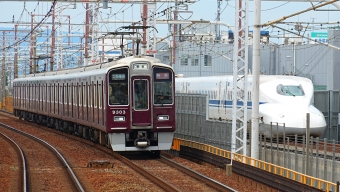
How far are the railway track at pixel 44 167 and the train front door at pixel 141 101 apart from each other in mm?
2475

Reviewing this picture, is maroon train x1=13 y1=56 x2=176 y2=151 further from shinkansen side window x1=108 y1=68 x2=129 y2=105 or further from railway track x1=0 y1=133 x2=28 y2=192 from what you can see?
railway track x1=0 y1=133 x2=28 y2=192

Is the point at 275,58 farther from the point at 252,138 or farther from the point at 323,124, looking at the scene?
the point at 252,138

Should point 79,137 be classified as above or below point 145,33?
below

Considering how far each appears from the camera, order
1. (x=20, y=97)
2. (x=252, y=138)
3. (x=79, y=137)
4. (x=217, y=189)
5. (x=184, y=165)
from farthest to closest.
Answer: (x=20, y=97) → (x=79, y=137) → (x=184, y=165) → (x=252, y=138) → (x=217, y=189)

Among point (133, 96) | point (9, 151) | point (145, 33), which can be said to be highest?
point (145, 33)

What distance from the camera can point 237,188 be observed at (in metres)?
17.2

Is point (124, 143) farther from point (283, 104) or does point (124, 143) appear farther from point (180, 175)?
point (283, 104)

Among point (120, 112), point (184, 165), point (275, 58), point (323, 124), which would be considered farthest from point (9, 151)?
point (275, 58)

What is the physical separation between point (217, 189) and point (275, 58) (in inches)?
1803

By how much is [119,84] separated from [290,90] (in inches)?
281

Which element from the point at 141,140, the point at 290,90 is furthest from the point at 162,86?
the point at 290,90

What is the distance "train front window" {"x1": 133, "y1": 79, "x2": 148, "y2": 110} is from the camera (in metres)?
23.2

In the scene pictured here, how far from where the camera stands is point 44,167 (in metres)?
21.8

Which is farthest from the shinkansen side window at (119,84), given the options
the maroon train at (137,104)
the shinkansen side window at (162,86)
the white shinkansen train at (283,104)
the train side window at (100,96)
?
the white shinkansen train at (283,104)
